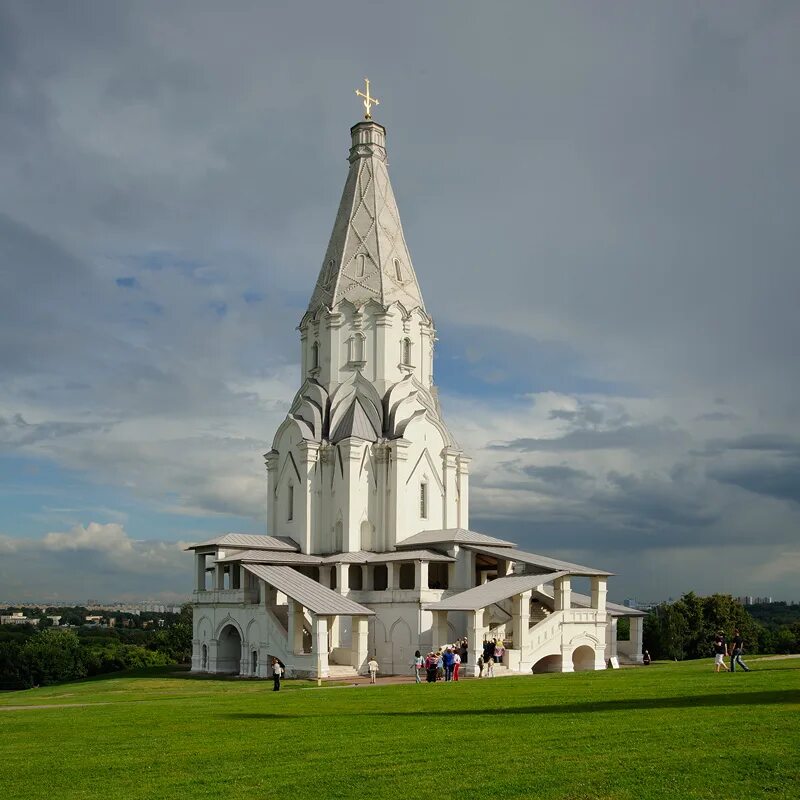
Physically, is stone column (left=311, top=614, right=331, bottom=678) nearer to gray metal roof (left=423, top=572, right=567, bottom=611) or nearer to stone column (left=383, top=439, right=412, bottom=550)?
gray metal roof (left=423, top=572, right=567, bottom=611)

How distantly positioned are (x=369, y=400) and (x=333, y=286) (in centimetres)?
666

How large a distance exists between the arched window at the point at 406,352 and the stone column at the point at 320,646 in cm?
1645

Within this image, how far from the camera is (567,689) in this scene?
21.7 m

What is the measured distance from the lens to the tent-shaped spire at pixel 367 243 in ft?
162

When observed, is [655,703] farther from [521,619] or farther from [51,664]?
[51,664]

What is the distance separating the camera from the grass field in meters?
11.1

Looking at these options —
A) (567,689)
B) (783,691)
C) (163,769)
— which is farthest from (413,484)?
(163,769)

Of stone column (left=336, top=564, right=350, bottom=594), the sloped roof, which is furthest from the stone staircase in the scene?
the sloped roof

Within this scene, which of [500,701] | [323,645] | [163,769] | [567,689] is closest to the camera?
[163,769]

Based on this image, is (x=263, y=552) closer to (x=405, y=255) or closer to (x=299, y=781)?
(x=405, y=255)

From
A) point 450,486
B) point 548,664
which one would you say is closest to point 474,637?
point 548,664

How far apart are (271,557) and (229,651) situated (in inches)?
181

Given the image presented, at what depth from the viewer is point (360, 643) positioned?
38250mm

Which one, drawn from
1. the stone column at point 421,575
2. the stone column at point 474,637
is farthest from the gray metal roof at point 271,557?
the stone column at point 474,637
